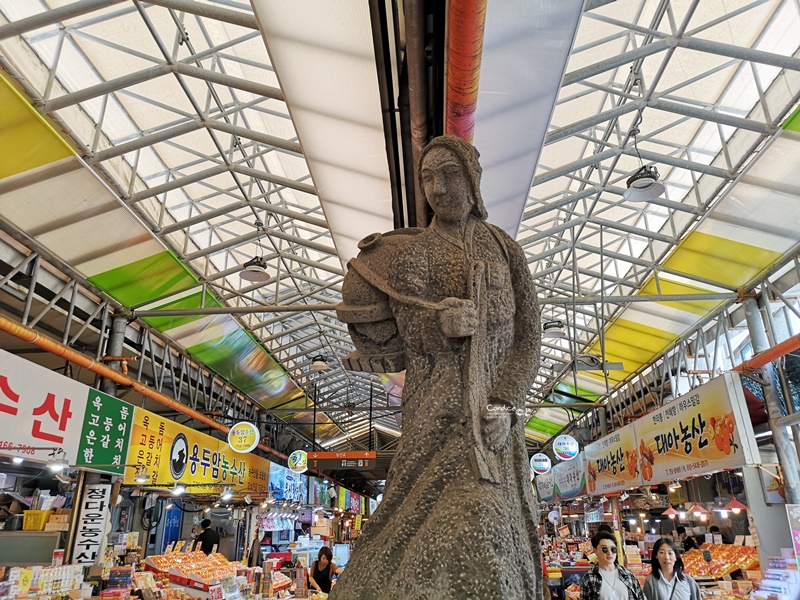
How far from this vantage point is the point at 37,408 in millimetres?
6641

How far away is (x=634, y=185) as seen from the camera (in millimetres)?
7043

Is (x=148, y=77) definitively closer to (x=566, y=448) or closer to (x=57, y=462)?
(x=57, y=462)

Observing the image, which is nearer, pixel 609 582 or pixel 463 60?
pixel 463 60

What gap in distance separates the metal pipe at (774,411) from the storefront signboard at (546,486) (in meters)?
12.3

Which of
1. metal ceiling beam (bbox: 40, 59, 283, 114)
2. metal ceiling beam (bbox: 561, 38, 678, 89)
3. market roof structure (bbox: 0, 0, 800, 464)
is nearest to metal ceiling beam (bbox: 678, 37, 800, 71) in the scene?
market roof structure (bbox: 0, 0, 800, 464)

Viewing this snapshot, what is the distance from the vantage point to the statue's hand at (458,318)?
207cm

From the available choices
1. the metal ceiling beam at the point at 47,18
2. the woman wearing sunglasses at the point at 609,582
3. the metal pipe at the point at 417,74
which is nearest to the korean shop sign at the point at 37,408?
the metal ceiling beam at the point at 47,18

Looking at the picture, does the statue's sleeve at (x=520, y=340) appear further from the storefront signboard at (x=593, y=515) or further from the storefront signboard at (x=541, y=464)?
the storefront signboard at (x=593, y=515)

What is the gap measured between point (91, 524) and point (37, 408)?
2239 mm

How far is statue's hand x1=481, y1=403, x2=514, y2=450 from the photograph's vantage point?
201 cm

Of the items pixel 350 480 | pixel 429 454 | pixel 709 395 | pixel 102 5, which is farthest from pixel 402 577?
pixel 350 480

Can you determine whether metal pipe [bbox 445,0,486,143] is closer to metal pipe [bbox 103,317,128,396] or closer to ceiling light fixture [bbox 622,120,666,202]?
ceiling light fixture [bbox 622,120,666,202]

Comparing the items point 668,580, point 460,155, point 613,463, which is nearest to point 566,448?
point 613,463

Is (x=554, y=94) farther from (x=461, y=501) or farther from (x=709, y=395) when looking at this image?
(x=709, y=395)
